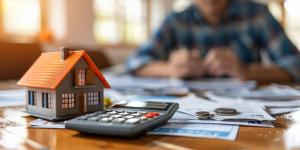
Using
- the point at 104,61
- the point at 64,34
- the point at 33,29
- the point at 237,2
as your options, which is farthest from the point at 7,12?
the point at 237,2

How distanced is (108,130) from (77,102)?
0.13 meters

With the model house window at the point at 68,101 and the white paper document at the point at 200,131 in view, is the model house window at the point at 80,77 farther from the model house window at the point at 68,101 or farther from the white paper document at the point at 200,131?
the white paper document at the point at 200,131

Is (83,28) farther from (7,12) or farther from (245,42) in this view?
(245,42)

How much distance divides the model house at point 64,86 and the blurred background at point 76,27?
1085 millimetres

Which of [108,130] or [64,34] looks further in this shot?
[64,34]

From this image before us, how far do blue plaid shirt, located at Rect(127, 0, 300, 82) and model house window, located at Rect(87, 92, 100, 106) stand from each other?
42.7 inches

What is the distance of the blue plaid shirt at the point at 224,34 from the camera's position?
64.4 inches

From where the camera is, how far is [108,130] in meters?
0.33

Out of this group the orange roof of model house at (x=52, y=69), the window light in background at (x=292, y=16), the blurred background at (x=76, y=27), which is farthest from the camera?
the window light in background at (x=292, y=16)

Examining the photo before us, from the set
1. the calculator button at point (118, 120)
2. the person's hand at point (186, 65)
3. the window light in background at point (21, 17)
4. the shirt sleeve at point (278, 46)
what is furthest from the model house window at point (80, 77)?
the window light in background at point (21, 17)

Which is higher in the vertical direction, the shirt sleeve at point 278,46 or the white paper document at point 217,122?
the shirt sleeve at point 278,46

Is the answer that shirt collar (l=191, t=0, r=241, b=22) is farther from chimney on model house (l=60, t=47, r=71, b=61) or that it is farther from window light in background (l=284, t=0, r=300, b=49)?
window light in background (l=284, t=0, r=300, b=49)

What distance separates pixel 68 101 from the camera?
44cm

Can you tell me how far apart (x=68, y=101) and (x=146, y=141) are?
0.15 meters
